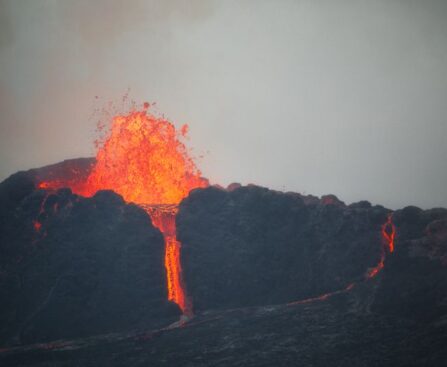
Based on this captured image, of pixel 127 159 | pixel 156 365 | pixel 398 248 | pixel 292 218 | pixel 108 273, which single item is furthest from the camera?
pixel 127 159

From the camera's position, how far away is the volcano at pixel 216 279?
3459 cm

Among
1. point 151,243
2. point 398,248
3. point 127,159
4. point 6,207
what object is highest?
point 127,159

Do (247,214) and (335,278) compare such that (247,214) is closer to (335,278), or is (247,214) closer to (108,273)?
(335,278)

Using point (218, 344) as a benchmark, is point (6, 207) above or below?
above

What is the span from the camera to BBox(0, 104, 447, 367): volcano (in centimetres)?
3459

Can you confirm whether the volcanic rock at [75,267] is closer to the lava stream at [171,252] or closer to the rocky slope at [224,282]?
the rocky slope at [224,282]

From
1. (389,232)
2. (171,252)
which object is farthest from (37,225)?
(389,232)

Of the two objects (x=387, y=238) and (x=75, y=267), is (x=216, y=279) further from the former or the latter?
(x=387, y=238)

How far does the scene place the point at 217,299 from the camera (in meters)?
46.8

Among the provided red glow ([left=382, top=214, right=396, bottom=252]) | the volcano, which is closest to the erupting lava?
the volcano

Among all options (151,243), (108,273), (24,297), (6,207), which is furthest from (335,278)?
(6,207)

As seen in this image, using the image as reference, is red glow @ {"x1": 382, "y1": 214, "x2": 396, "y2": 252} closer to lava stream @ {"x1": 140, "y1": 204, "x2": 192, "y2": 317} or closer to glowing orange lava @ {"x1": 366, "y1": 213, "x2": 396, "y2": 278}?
glowing orange lava @ {"x1": 366, "y1": 213, "x2": 396, "y2": 278}

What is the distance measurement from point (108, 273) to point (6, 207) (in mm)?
15863

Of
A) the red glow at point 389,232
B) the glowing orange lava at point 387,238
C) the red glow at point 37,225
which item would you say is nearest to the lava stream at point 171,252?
the red glow at point 37,225
